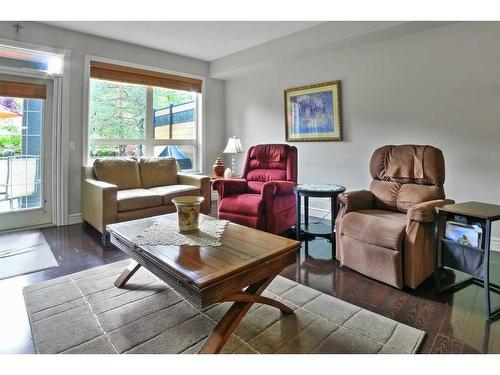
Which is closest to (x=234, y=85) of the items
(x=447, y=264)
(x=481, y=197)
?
(x=481, y=197)

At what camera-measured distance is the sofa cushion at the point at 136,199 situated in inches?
127

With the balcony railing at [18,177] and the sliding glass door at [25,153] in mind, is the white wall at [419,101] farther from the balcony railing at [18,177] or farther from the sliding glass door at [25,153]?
the balcony railing at [18,177]

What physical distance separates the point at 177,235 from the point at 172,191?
1.89m

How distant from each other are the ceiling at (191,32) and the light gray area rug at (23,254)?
247 centimetres

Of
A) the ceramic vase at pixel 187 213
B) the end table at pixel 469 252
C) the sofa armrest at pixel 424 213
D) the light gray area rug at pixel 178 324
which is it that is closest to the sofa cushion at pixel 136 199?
the light gray area rug at pixel 178 324

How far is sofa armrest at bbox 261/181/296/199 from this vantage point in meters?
3.07

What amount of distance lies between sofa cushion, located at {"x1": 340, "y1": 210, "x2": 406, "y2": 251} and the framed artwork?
169 centimetres

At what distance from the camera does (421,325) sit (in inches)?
64.7

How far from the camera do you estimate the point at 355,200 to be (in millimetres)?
2525

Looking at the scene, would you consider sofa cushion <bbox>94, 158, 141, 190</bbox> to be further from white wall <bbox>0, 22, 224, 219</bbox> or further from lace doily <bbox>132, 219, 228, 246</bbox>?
lace doily <bbox>132, 219, 228, 246</bbox>

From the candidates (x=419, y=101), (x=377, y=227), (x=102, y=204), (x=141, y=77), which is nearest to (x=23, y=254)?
(x=102, y=204)

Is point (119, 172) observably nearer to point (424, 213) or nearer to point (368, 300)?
point (368, 300)
